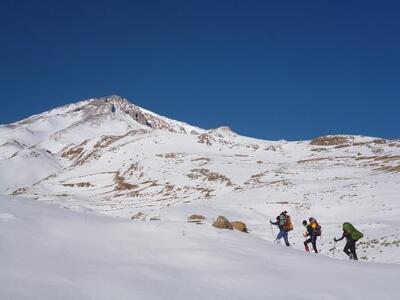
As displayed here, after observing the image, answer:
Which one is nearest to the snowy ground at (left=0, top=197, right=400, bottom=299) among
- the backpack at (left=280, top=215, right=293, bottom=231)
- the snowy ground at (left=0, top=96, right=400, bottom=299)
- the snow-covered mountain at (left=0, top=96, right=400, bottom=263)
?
the snowy ground at (left=0, top=96, right=400, bottom=299)

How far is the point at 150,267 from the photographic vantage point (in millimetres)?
10352

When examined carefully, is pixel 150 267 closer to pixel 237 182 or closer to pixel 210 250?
pixel 210 250

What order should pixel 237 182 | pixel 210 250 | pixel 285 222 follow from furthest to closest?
pixel 237 182, pixel 285 222, pixel 210 250

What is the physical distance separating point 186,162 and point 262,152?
25.3 metres

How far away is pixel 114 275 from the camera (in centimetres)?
924

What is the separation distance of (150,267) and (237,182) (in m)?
67.5

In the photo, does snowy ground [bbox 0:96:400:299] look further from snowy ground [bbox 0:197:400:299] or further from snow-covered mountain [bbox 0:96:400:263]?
snow-covered mountain [bbox 0:96:400:263]

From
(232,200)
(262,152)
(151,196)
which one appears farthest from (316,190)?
(262,152)

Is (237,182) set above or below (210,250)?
above

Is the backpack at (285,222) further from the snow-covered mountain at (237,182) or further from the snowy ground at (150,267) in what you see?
the snowy ground at (150,267)

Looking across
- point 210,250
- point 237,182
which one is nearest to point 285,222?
point 210,250

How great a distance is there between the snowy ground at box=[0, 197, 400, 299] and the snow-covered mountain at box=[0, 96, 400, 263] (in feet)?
34.4

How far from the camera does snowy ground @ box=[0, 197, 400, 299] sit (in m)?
8.44

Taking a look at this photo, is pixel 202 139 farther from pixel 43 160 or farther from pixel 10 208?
pixel 10 208
